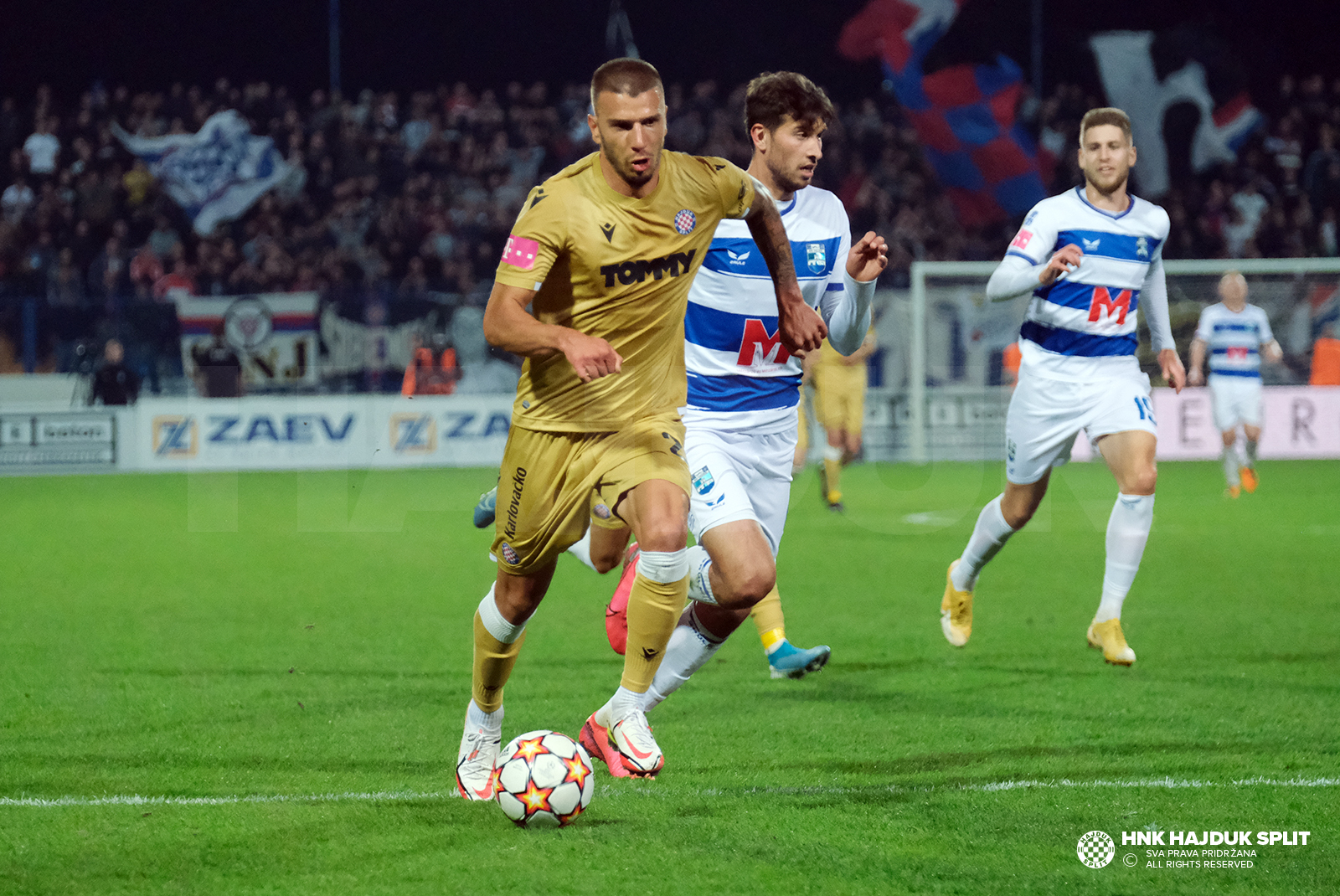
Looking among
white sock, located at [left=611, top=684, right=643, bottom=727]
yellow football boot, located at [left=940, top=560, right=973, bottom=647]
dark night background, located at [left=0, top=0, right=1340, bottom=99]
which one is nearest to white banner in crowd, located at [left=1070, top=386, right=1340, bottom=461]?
dark night background, located at [left=0, top=0, right=1340, bottom=99]

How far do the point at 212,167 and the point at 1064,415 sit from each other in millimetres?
19116

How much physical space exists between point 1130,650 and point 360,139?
19923mm

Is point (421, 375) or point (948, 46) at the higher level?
point (948, 46)

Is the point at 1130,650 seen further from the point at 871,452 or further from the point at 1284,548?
the point at 871,452

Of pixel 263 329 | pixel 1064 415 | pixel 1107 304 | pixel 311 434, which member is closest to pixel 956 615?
pixel 1064 415

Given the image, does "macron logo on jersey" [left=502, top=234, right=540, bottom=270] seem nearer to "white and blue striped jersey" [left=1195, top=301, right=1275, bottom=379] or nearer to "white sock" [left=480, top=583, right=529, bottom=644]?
"white sock" [left=480, top=583, right=529, bottom=644]

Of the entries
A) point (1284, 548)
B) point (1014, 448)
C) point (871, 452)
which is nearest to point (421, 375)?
point (871, 452)

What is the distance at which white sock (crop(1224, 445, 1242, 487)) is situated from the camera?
16.0 metres

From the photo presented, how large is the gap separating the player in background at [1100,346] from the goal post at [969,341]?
11.9m

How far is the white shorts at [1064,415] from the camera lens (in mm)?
7109

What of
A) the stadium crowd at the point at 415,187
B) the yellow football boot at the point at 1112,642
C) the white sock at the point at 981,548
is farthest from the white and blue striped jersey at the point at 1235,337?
the yellow football boot at the point at 1112,642

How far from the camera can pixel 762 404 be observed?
563 centimetres

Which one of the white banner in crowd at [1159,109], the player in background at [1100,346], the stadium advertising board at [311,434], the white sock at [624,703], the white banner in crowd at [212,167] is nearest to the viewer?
the white sock at [624,703]

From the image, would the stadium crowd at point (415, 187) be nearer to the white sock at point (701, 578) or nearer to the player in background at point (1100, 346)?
the player in background at point (1100, 346)
